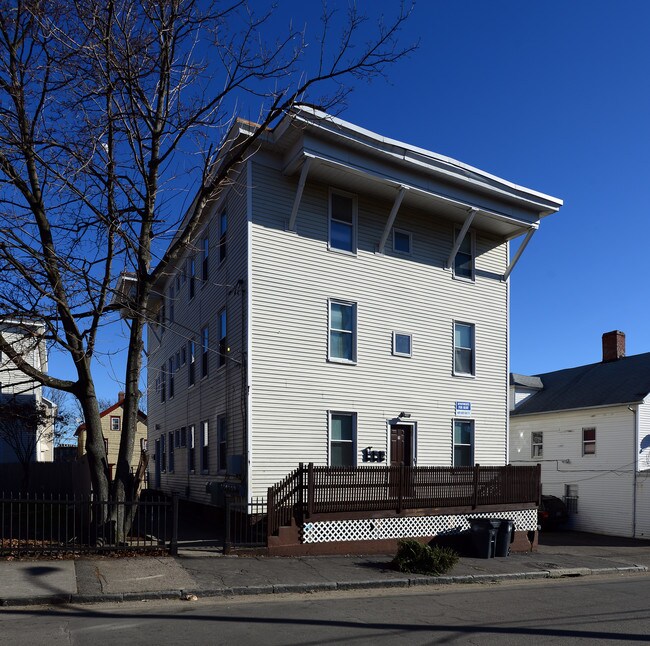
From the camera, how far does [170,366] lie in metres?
27.9

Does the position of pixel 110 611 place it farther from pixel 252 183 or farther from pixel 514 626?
pixel 252 183

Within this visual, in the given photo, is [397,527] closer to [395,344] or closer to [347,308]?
[395,344]

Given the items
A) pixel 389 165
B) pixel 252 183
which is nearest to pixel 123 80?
pixel 252 183

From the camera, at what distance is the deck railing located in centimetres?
1515

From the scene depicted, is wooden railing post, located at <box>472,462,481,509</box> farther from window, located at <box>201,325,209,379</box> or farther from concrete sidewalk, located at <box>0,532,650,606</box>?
window, located at <box>201,325,209,379</box>

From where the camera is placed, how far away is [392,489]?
16578mm

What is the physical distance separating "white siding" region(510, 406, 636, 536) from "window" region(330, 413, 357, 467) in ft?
46.6

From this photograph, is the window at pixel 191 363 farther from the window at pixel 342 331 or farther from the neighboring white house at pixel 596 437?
the neighboring white house at pixel 596 437

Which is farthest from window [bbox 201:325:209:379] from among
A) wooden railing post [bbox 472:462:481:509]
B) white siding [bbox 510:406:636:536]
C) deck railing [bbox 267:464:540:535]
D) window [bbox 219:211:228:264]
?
white siding [bbox 510:406:636:536]

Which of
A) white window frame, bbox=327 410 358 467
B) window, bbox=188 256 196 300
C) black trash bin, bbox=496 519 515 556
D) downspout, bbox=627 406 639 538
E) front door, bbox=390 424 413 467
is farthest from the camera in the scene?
downspout, bbox=627 406 639 538

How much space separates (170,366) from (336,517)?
46.5ft

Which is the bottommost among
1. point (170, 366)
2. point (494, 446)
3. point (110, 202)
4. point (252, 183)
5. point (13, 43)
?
point (494, 446)

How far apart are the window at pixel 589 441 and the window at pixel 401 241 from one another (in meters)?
14.2

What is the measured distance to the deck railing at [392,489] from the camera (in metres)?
15.1
